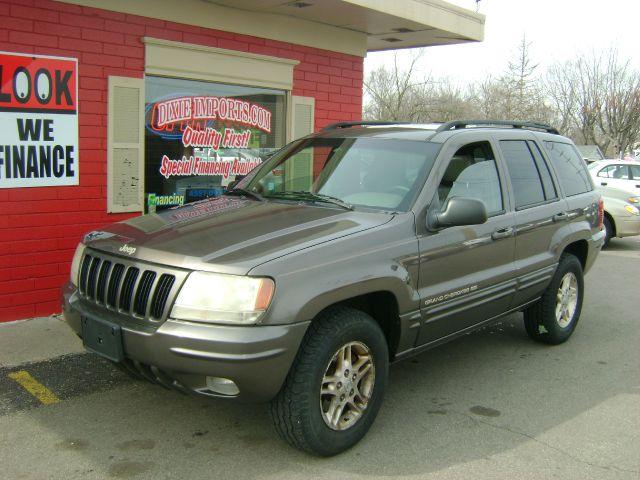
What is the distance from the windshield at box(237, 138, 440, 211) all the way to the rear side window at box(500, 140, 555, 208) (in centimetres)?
99

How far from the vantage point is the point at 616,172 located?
15.7 metres

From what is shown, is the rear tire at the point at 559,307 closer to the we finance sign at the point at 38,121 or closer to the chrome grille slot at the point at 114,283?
the chrome grille slot at the point at 114,283

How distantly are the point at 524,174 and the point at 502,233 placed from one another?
78 centimetres

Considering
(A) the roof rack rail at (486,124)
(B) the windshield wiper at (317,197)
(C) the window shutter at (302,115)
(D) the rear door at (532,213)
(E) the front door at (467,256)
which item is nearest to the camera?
(E) the front door at (467,256)

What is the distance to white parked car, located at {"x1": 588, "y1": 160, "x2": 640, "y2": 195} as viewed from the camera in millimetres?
15328

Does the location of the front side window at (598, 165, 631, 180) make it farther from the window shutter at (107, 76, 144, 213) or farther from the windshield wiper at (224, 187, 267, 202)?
the windshield wiper at (224, 187, 267, 202)

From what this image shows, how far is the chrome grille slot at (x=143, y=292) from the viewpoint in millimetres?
3525

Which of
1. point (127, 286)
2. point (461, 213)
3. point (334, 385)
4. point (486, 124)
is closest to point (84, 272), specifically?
point (127, 286)

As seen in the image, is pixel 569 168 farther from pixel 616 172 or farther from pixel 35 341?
pixel 616 172

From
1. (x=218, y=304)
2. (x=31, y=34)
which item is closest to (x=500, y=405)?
(x=218, y=304)

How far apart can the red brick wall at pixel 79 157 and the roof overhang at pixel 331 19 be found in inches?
6.3

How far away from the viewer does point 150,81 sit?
700cm

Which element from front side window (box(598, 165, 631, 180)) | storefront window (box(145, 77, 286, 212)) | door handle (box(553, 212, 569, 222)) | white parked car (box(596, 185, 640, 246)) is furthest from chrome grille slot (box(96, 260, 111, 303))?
front side window (box(598, 165, 631, 180))

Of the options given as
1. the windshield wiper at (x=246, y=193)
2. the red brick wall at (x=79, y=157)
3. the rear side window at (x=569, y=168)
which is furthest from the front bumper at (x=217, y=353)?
the rear side window at (x=569, y=168)
